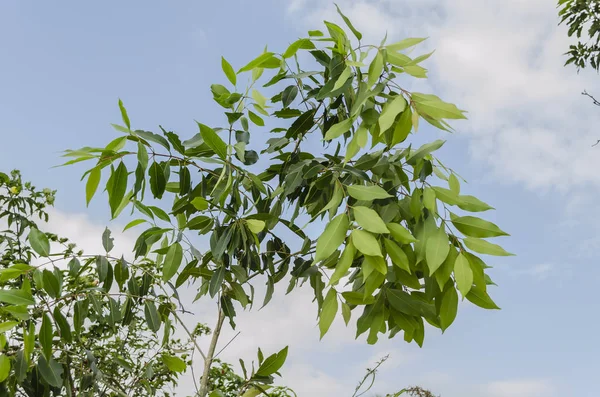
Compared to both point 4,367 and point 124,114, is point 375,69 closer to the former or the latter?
point 124,114

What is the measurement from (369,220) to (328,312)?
0.26 metres

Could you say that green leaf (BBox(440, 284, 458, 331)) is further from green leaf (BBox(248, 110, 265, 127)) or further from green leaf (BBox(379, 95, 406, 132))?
green leaf (BBox(248, 110, 265, 127))

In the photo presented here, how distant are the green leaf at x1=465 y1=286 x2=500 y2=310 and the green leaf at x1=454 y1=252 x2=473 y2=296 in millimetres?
77

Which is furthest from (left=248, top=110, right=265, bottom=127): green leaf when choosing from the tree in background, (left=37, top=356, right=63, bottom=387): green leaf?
(left=37, top=356, right=63, bottom=387): green leaf

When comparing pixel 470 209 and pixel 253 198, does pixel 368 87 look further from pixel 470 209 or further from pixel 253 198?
pixel 253 198

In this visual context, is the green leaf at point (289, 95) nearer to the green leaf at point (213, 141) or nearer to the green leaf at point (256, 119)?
the green leaf at point (256, 119)

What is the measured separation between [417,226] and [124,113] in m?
0.62

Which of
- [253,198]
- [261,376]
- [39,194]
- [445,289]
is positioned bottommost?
[261,376]

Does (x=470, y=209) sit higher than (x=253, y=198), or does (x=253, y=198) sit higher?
(x=253, y=198)

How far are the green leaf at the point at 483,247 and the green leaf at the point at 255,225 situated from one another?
1.39ft

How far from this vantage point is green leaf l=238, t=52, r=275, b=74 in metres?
1.19

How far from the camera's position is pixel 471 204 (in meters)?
1.10

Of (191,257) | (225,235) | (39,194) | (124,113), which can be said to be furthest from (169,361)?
(39,194)

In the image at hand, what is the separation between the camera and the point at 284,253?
1.47m
